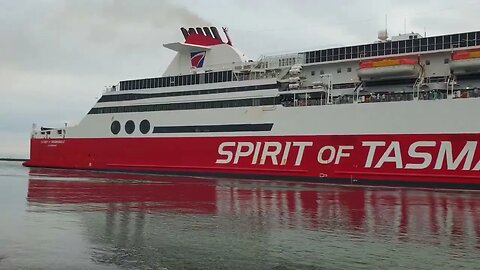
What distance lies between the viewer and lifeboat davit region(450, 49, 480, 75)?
872 inches

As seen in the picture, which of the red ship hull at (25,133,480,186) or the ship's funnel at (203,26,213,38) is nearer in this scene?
the red ship hull at (25,133,480,186)

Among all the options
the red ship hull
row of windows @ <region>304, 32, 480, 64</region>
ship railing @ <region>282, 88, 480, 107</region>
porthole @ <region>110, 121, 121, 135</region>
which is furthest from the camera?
porthole @ <region>110, 121, 121, 135</region>

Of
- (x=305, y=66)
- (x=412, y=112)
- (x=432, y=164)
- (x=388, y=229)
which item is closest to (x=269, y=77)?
(x=305, y=66)

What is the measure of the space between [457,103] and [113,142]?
2183 centimetres

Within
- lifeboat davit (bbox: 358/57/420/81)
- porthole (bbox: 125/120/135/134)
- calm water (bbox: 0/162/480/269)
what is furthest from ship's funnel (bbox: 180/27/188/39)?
calm water (bbox: 0/162/480/269)

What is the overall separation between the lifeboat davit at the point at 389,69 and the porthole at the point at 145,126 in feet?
46.7

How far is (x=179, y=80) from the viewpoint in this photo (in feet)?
108

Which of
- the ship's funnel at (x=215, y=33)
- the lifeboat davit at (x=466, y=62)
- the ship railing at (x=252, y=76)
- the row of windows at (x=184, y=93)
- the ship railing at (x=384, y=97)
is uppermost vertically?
the ship's funnel at (x=215, y=33)

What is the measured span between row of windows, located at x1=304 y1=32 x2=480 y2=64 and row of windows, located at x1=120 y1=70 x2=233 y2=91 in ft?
17.9

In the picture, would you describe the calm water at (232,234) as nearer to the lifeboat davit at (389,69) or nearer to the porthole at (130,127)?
the lifeboat davit at (389,69)

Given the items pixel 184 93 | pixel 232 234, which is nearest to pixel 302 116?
pixel 184 93

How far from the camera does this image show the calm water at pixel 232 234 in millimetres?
6629

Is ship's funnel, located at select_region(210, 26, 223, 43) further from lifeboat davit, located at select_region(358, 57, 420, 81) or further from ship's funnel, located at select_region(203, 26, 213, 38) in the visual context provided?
lifeboat davit, located at select_region(358, 57, 420, 81)

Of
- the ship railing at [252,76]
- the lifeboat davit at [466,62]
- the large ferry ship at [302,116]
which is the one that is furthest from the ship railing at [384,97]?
the ship railing at [252,76]
